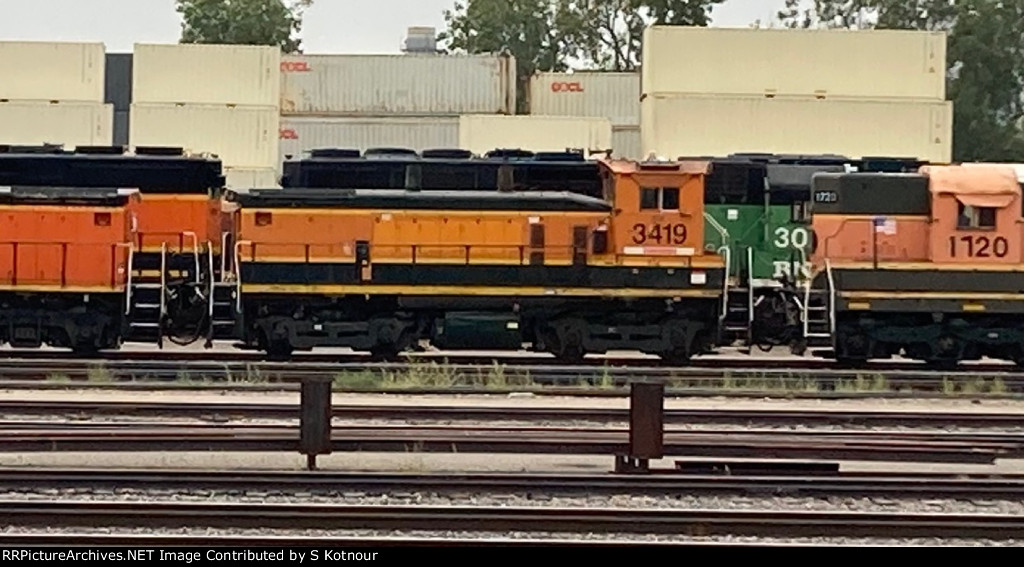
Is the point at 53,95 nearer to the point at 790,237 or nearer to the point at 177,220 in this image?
the point at 177,220

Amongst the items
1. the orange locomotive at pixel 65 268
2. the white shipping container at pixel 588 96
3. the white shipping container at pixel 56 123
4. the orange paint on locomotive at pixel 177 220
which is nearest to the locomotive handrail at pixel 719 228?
the orange paint on locomotive at pixel 177 220

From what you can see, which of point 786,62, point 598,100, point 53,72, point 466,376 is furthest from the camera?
point 598,100

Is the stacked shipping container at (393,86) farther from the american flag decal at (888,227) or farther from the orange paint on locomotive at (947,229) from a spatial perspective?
the american flag decal at (888,227)

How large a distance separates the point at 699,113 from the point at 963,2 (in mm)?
22610

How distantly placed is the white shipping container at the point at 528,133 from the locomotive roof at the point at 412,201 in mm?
17679

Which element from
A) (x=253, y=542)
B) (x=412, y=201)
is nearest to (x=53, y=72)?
(x=412, y=201)

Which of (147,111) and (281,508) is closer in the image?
(281,508)

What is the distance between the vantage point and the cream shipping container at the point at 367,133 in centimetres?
4100

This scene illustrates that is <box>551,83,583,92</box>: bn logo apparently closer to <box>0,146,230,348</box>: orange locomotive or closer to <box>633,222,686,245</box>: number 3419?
<box>0,146,230,348</box>: orange locomotive

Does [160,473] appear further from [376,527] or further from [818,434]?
[818,434]

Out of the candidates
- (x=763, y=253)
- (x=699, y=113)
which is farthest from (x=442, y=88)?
(x=763, y=253)

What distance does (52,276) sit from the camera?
21500 millimetres

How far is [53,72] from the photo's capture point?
132 feet

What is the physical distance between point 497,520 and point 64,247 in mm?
13105
